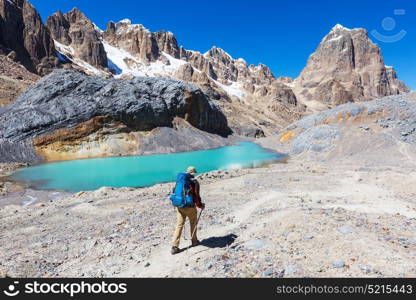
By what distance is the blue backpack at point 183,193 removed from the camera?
7215 mm

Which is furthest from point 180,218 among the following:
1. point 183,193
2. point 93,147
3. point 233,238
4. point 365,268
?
point 93,147

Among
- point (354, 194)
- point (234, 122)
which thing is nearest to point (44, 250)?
point (354, 194)

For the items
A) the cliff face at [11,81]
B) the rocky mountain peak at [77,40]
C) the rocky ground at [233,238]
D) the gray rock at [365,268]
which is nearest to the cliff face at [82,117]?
the cliff face at [11,81]

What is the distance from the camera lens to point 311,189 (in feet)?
51.8

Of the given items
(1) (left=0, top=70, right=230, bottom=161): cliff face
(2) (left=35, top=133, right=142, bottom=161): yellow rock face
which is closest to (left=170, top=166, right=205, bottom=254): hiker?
(1) (left=0, top=70, right=230, bottom=161): cliff face

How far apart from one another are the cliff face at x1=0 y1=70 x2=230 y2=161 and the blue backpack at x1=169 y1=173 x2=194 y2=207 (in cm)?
4611

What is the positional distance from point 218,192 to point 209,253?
30.1ft

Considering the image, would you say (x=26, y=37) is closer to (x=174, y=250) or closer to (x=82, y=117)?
(x=82, y=117)

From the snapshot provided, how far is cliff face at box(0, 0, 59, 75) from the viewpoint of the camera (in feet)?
356

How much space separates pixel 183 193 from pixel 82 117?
53.0 meters

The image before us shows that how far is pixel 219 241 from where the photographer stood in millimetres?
8086

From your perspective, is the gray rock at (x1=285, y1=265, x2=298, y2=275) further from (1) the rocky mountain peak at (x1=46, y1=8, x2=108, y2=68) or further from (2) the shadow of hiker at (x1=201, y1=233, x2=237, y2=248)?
(1) the rocky mountain peak at (x1=46, y1=8, x2=108, y2=68)

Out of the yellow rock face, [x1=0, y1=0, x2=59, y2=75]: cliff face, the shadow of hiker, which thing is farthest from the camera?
[x1=0, y1=0, x2=59, y2=75]: cliff face

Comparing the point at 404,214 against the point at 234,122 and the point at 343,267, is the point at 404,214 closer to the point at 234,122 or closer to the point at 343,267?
the point at 343,267
